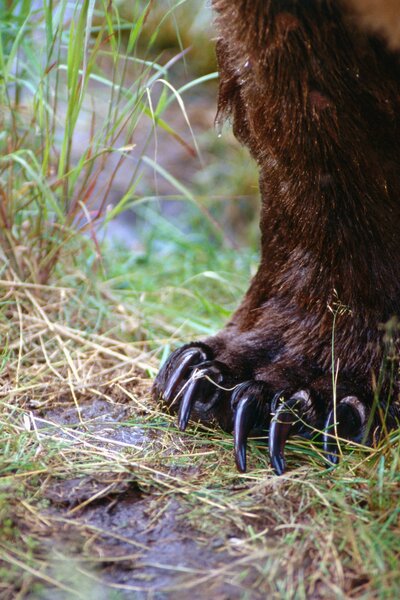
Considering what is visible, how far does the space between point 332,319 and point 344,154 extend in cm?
51

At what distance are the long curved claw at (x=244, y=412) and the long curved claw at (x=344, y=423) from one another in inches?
7.3

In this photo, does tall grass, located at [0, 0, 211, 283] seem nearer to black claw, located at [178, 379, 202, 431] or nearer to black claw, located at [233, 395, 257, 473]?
black claw, located at [178, 379, 202, 431]

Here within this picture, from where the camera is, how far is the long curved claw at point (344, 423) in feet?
6.88

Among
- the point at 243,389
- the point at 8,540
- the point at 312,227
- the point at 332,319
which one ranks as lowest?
the point at 8,540

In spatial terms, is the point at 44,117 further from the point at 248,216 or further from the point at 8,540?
the point at 248,216

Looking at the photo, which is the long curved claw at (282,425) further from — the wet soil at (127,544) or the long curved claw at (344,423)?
the wet soil at (127,544)

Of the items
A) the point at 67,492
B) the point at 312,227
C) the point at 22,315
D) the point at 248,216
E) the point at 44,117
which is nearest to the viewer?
the point at 67,492

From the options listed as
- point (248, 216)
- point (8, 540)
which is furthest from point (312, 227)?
point (248, 216)

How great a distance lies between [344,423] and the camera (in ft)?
7.00

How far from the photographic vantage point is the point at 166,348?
289 cm

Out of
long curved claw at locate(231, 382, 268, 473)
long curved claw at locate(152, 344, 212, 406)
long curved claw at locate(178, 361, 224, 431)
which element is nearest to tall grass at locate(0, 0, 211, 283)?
long curved claw at locate(152, 344, 212, 406)

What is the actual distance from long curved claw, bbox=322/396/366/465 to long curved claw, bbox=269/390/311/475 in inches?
3.3

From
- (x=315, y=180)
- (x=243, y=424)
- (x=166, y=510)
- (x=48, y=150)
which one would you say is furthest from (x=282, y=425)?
(x=48, y=150)

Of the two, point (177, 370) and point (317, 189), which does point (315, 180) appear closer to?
point (317, 189)
